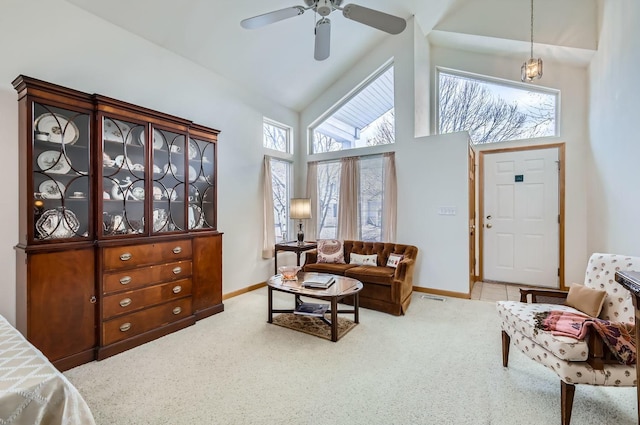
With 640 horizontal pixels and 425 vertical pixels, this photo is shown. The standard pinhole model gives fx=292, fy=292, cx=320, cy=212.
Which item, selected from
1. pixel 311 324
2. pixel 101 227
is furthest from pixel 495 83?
pixel 101 227

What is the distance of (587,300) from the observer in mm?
2139

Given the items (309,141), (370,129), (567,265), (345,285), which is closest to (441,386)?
(345,285)

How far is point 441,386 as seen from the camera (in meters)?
2.08

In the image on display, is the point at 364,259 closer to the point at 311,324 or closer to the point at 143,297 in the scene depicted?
the point at 311,324

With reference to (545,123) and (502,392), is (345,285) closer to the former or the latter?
(502,392)

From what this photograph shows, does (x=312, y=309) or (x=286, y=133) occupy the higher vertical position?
(x=286, y=133)

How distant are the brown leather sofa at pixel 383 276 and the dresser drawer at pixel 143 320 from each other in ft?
5.75

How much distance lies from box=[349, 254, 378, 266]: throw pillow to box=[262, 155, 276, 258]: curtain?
4.52 ft

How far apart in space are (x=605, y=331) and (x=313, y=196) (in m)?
4.25

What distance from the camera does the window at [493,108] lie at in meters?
4.36

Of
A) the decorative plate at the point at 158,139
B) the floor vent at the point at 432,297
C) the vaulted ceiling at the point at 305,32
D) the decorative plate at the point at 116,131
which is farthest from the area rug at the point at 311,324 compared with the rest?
the vaulted ceiling at the point at 305,32

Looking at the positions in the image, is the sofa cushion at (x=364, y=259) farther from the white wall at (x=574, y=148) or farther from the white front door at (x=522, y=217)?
the white wall at (x=574, y=148)

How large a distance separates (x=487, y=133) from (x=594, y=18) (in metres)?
1.71

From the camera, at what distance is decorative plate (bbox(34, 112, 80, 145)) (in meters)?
2.32
